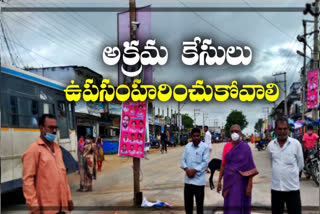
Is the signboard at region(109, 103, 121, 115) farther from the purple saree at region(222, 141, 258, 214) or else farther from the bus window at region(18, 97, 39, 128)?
the purple saree at region(222, 141, 258, 214)

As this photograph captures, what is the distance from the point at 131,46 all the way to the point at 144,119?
68.9 inches

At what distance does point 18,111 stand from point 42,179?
489 cm

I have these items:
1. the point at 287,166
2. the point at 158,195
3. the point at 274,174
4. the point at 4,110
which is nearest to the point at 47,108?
the point at 4,110

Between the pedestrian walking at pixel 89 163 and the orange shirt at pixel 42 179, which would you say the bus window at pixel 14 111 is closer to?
the pedestrian walking at pixel 89 163

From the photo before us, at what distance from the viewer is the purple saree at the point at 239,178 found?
4781 millimetres

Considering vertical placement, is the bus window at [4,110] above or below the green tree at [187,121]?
above

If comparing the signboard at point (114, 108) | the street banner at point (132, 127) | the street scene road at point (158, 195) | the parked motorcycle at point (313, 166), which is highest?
the signboard at point (114, 108)

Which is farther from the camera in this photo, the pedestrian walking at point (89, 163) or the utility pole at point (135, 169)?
the pedestrian walking at point (89, 163)

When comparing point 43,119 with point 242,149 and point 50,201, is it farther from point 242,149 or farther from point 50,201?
point 242,149

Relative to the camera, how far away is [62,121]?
10.8m

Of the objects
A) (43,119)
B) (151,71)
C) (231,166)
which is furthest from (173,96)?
(43,119)

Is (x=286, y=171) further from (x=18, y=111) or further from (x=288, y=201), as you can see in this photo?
(x=18, y=111)

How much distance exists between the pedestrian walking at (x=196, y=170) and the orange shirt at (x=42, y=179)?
225 cm

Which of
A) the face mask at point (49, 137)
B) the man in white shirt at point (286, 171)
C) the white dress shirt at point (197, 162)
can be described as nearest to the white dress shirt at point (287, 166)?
the man in white shirt at point (286, 171)
